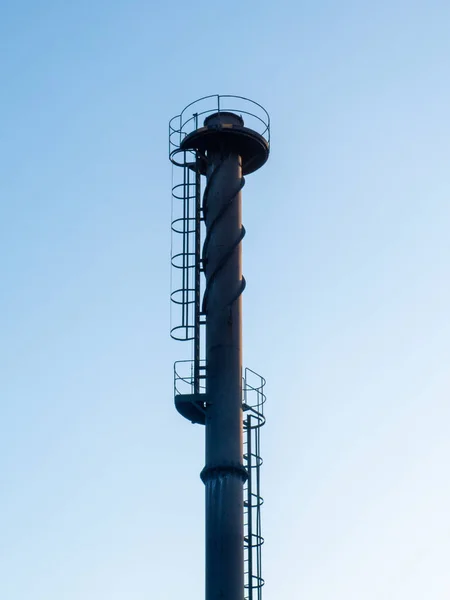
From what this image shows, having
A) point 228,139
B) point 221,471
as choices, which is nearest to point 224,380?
point 221,471

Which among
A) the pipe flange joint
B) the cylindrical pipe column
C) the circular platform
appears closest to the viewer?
the cylindrical pipe column

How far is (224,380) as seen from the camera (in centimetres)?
3575

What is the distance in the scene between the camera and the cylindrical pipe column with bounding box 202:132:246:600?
1316 inches

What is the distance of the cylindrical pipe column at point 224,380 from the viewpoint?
3344 centimetres

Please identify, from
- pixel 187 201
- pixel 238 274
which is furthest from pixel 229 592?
pixel 187 201

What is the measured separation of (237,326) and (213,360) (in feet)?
Result: 4.71

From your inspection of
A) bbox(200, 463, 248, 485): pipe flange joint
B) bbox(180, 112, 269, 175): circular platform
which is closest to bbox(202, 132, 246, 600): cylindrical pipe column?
bbox(200, 463, 248, 485): pipe flange joint

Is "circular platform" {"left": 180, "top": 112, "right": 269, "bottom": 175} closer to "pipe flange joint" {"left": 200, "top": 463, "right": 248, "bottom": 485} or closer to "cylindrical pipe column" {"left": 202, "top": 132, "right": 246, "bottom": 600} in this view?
"cylindrical pipe column" {"left": 202, "top": 132, "right": 246, "bottom": 600}

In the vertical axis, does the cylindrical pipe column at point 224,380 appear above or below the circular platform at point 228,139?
below

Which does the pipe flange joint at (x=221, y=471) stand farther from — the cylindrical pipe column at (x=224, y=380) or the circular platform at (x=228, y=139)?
the circular platform at (x=228, y=139)

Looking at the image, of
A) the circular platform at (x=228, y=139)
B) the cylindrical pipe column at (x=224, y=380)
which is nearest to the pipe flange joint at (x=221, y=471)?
the cylindrical pipe column at (x=224, y=380)

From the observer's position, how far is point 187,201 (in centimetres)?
3941

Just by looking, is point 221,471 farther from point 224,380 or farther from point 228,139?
point 228,139

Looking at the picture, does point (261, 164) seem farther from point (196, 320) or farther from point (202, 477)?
point (202, 477)
